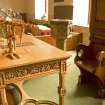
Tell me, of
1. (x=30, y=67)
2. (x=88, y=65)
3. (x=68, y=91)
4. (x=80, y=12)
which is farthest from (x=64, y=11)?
(x=30, y=67)

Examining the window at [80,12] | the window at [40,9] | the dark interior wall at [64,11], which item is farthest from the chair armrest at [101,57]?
the window at [40,9]

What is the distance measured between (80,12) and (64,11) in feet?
1.57

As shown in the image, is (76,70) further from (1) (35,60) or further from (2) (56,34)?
(1) (35,60)

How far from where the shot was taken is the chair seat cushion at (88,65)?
275cm

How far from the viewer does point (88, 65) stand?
2910mm

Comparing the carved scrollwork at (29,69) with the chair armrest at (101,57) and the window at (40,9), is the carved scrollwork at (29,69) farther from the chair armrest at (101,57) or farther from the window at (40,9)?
the window at (40,9)

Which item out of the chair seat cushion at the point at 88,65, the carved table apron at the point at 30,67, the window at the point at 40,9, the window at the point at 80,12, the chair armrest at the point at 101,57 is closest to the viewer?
the carved table apron at the point at 30,67

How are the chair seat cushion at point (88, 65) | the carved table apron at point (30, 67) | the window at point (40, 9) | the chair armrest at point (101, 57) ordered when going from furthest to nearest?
the window at point (40, 9) < the chair seat cushion at point (88, 65) < the chair armrest at point (101, 57) < the carved table apron at point (30, 67)

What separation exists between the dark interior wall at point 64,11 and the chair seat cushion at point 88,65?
2.89 m

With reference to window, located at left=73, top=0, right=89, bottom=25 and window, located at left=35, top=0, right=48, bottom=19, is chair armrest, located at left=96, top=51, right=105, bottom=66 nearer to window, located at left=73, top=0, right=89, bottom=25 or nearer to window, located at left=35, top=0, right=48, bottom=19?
window, located at left=73, top=0, right=89, bottom=25

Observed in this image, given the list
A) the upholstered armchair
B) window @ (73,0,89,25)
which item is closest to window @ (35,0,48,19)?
window @ (73,0,89,25)

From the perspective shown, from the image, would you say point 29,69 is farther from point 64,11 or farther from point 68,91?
point 64,11

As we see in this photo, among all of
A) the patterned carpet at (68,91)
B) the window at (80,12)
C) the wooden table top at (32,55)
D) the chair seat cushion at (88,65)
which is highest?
the window at (80,12)

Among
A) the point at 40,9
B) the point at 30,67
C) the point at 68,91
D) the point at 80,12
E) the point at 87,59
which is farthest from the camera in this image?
the point at 40,9
